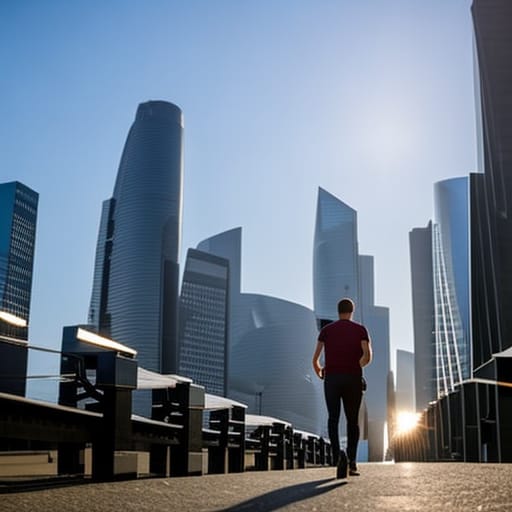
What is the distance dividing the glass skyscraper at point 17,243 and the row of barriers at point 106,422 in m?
147

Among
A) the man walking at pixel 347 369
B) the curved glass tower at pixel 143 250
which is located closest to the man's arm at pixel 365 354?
the man walking at pixel 347 369

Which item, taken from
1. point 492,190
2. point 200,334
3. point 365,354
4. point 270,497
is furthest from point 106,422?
point 200,334

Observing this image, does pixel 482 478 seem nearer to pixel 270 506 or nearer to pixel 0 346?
pixel 270 506

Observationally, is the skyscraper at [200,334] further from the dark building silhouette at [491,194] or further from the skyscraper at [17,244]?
the dark building silhouette at [491,194]

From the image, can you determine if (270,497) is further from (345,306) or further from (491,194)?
(491,194)

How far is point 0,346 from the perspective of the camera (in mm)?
5598

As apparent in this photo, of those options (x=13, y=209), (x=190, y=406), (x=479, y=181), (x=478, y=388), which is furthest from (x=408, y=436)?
(x=13, y=209)

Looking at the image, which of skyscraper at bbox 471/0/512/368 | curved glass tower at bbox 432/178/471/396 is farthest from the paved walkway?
curved glass tower at bbox 432/178/471/396

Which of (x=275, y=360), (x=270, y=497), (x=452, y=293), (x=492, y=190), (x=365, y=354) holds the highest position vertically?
(x=492, y=190)

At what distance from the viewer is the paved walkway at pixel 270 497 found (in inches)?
165

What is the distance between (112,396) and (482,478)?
3015mm

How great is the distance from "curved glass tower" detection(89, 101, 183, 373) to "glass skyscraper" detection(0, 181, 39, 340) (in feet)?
52.4

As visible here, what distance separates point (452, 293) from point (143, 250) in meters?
69.9

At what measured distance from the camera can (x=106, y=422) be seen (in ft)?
20.6
